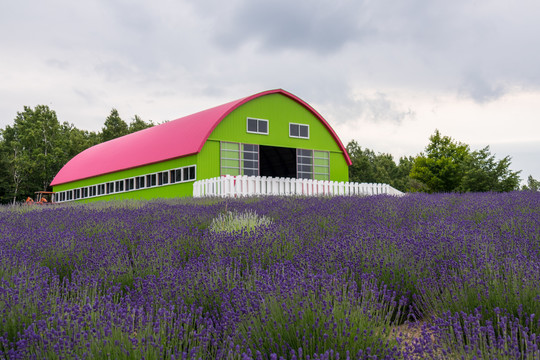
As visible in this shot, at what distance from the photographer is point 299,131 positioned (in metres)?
24.4

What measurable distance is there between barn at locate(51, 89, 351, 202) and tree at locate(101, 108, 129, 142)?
59.4ft

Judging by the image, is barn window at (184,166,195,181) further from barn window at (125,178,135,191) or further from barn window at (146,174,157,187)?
barn window at (125,178,135,191)

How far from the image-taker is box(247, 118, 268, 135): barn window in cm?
2256

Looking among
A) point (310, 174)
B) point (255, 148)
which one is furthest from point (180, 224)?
point (310, 174)

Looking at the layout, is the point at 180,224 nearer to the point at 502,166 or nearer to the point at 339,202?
the point at 339,202

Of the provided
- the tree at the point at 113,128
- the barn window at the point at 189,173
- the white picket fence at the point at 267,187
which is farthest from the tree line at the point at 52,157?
the barn window at the point at 189,173

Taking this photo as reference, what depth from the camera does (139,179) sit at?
80.8ft

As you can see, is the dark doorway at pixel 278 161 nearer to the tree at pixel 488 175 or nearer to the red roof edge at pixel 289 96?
the red roof edge at pixel 289 96

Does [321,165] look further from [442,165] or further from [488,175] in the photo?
[442,165]

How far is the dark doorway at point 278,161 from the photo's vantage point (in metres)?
26.1

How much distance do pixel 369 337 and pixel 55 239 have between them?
4783mm

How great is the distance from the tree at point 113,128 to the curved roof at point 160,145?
46.9ft

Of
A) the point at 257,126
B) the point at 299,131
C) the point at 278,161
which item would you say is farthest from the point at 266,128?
the point at 278,161

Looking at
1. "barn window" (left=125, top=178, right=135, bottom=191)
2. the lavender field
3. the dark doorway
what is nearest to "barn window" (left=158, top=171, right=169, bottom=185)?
"barn window" (left=125, top=178, right=135, bottom=191)
